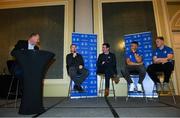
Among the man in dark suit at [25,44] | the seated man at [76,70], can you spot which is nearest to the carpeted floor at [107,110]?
the man in dark suit at [25,44]

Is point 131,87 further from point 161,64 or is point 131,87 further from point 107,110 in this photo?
point 107,110

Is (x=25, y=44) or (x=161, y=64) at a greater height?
(x=25, y=44)

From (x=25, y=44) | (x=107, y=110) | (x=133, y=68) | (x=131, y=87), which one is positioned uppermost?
(x=25, y=44)

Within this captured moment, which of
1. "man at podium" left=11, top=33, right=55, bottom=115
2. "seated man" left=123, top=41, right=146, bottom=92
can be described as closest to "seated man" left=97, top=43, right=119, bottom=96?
"seated man" left=123, top=41, right=146, bottom=92

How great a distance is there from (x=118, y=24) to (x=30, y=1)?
2.67 m

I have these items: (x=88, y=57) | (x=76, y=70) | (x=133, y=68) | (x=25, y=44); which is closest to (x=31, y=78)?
(x=25, y=44)

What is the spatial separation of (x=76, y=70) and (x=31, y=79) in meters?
1.88

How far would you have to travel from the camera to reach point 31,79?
7.22ft

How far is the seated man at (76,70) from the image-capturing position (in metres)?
3.96

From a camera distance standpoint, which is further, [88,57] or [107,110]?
[88,57]

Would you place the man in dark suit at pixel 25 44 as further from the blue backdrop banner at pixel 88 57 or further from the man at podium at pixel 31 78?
the blue backdrop banner at pixel 88 57

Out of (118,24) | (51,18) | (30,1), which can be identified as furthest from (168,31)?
(30,1)

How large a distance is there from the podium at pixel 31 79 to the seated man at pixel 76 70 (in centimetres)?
170

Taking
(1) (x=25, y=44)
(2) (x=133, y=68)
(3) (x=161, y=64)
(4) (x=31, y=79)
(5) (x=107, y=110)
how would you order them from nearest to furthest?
(4) (x=31, y=79), (5) (x=107, y=110), (1) (x=25, y=44), (3) (x=161, y=64), (2) (x=133, y=68)
